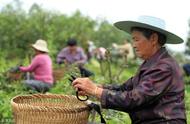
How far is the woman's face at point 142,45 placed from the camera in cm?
426

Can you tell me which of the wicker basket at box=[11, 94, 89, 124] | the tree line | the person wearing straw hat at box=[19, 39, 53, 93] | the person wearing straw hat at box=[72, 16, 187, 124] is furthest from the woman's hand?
the tree line

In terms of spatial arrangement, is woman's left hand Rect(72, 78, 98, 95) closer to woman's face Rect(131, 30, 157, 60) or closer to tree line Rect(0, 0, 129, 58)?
woman's face Rect(131, 30, 157, 60)

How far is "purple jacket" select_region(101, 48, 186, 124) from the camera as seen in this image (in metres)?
4.05

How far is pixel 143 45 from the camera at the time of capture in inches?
168

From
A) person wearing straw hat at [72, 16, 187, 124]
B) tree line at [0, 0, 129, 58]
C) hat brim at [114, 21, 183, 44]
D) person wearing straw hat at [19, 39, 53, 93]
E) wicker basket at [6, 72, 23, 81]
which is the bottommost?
tree line at [0, 0, 129, 58]

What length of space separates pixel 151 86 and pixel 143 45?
0.39 metres

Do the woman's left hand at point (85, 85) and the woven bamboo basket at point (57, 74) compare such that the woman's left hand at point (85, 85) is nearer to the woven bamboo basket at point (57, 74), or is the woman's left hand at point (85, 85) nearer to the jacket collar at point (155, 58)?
the jacket collar at point (155, 58)

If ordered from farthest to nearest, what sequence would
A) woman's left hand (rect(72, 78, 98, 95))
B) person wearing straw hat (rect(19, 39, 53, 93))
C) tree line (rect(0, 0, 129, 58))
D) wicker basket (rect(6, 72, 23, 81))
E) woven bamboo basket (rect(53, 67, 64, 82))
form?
tree line (rect(0, 0, 129, 58)) → woven bamboo basket (rect(53, 67, 64, 82)) → wicker basket (rect(6, 72, 23, 81)) → person wearing straw hat (rect(19, 39, 53, 93)) → woman's left hand (rect(72, 78, 98, 95))

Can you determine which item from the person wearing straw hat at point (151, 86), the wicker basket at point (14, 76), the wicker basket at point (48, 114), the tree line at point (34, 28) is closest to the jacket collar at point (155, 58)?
the person wearing straw hat at point (151, 86)

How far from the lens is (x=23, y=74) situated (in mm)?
11273

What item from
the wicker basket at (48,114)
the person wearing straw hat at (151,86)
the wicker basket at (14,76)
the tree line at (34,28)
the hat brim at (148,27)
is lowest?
the tree line at (34,28)

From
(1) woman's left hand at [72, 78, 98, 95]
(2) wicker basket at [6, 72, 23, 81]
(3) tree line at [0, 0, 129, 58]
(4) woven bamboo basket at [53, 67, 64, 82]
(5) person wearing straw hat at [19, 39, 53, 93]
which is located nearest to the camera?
(1) woman's left hand at [72, 78, 98, 95]

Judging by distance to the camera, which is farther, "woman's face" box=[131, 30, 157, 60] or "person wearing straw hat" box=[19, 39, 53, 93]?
"person wearing straw hat" box=[19, 39, 53, 93]

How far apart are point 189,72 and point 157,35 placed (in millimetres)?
12714
